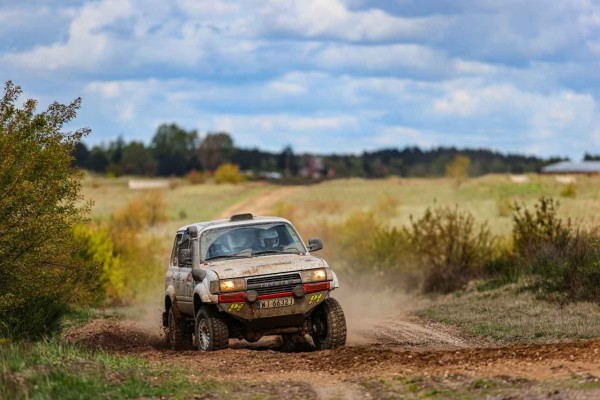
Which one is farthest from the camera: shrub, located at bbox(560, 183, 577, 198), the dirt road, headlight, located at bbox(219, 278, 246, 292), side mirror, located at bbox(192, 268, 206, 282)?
shrub, located at bbox(560, 183, 577, 198)

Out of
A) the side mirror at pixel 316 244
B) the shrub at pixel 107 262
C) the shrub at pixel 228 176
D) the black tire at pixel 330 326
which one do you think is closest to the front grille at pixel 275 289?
the black tire at pixel 330 326

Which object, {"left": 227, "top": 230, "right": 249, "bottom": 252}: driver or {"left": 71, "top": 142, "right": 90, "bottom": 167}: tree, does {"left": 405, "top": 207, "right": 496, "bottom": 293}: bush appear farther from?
{"left": 227, "top": 230, "right": 249, "bottom": 252}: driver

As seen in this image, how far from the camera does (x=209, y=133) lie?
175375 millimetres

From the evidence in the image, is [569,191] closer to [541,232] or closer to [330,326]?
[541,232]

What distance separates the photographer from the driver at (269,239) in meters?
16.6

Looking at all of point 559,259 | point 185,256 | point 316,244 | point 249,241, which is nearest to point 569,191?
point 559,259

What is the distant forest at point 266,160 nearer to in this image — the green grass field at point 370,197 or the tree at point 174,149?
the tree at point 174,149

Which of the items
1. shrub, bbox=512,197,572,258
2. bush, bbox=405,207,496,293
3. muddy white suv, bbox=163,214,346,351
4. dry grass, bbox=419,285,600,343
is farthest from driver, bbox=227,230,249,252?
bush, bbox=405,207,496,293

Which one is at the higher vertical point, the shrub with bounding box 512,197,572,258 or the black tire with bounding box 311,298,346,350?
the shrub with bounding box 512,197,572,258

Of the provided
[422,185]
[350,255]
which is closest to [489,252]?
[350,255]

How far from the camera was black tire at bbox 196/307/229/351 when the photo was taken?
1544 cm

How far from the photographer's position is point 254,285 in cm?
1539

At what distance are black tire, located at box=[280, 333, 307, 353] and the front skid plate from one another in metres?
1.56

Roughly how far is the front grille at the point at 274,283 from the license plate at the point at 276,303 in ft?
0.38
